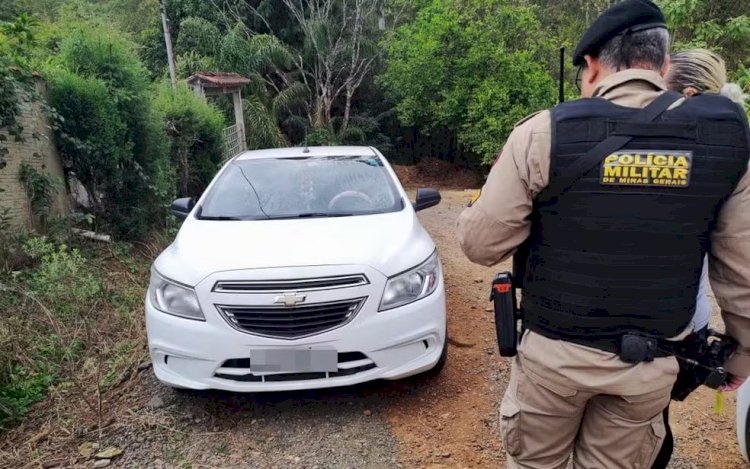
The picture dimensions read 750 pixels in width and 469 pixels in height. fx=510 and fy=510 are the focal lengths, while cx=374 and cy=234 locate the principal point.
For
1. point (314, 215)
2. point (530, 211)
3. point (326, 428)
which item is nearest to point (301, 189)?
point (314, 215)

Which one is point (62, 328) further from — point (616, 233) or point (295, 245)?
point (616, 233)

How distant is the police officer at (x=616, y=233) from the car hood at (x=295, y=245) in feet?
4.37

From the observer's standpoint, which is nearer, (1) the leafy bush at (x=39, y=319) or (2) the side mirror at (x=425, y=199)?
(1) the leafy bush at (x=39, y=319)

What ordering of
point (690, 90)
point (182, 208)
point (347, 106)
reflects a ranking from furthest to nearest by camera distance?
point (347, 106) < point (182, 208) < point (690, 90)

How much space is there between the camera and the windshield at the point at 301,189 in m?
3.61

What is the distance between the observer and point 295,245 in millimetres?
2980

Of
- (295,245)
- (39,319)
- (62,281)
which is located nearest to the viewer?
(295,245)

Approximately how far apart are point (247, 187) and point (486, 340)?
2.15 metres

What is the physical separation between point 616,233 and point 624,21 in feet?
1.97

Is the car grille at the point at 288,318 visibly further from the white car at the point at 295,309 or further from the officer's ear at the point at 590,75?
the officer's ear at the point at 590,75

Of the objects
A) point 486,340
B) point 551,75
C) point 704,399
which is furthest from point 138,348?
point 551,75

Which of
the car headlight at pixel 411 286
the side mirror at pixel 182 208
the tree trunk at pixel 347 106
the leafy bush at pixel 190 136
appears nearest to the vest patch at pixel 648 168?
the car headlight at pixel 411 286

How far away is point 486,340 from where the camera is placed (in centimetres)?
382

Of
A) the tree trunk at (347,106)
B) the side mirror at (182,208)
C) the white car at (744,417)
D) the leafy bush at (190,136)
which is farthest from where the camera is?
the tree trunk at (347,106)
